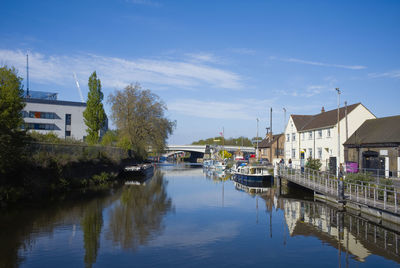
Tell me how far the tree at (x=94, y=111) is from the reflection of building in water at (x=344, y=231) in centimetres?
3205

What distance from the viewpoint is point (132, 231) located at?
57.6 ft

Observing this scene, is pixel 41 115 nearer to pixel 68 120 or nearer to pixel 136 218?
pixel 68 120

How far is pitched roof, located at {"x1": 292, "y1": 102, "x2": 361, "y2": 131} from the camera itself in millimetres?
44975

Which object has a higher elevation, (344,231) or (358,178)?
(358,178)

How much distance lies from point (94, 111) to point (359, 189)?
36413 mm

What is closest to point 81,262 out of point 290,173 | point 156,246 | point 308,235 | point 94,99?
point 156,246

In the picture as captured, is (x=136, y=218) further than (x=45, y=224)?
Yes

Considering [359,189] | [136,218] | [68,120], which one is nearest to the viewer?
[136,218]

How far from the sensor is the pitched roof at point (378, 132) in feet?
114

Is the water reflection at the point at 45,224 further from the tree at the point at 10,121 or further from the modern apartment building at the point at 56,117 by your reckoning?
the modern apartment building at the point at 56,117

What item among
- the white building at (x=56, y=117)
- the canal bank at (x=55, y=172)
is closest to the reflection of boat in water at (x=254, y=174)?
the canal bank at (x=55, y=172)

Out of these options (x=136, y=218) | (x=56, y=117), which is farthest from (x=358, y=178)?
(x=56, y=117)

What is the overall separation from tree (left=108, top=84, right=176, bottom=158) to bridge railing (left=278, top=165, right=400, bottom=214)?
976 inches

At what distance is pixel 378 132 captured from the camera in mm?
37656
